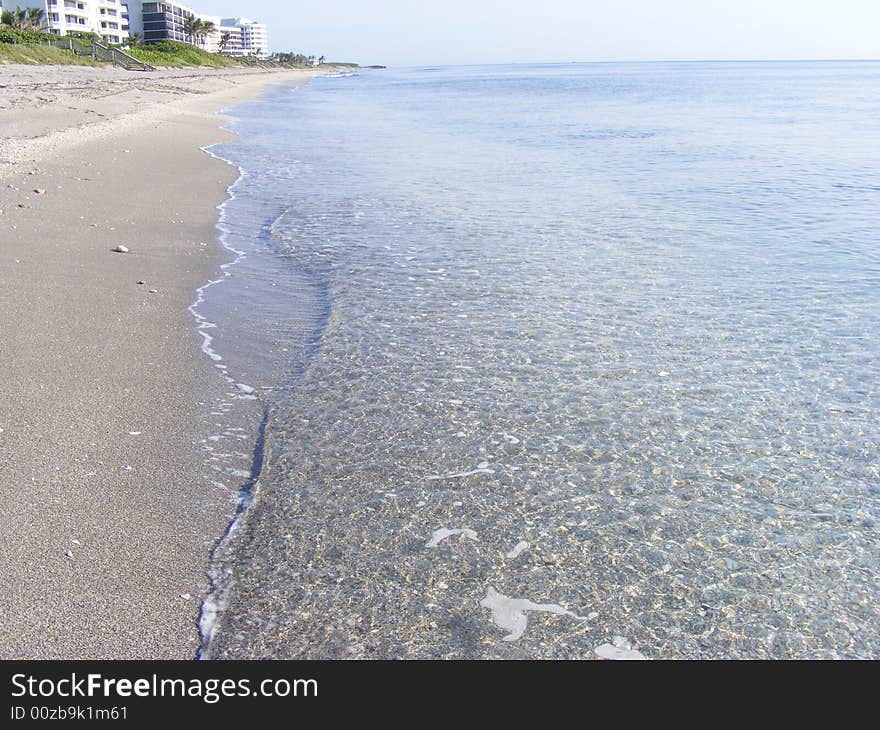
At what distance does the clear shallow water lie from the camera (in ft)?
10.7

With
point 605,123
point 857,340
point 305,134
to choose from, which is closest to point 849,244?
point 857,340

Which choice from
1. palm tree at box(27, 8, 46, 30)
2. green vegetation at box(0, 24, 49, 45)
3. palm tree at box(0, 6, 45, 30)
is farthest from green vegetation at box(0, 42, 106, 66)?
palm tree at box(27, 8, 46, 30)

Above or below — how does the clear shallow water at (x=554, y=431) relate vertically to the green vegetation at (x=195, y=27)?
below

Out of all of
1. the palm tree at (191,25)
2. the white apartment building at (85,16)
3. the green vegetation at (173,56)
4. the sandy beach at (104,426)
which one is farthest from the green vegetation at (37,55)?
the palm tree at (191,25)

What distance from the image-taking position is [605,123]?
31.3m

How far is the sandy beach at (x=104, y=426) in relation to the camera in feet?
10.0

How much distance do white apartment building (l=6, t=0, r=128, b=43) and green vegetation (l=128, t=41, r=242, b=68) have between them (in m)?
5.93

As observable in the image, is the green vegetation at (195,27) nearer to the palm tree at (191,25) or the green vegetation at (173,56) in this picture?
the palm tree at (191,25)

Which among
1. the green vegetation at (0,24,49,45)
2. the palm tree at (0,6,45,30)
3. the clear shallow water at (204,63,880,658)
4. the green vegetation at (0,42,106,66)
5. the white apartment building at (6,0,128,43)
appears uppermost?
the white apartment building at (6,0,128,43)

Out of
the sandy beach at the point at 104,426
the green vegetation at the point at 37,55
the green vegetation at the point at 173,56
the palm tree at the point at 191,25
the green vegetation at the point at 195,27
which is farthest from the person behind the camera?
the green vegetation at the point at 195,27

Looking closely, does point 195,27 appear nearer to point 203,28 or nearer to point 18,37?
point 203,28

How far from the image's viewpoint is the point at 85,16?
329ft

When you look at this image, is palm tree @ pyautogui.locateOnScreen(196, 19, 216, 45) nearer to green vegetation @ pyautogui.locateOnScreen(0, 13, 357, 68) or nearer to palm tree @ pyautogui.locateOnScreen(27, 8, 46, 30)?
green vegetation @ pyautogui.locateOnScreen(0, 13, 357, 68)

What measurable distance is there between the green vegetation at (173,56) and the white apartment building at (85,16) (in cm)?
593
